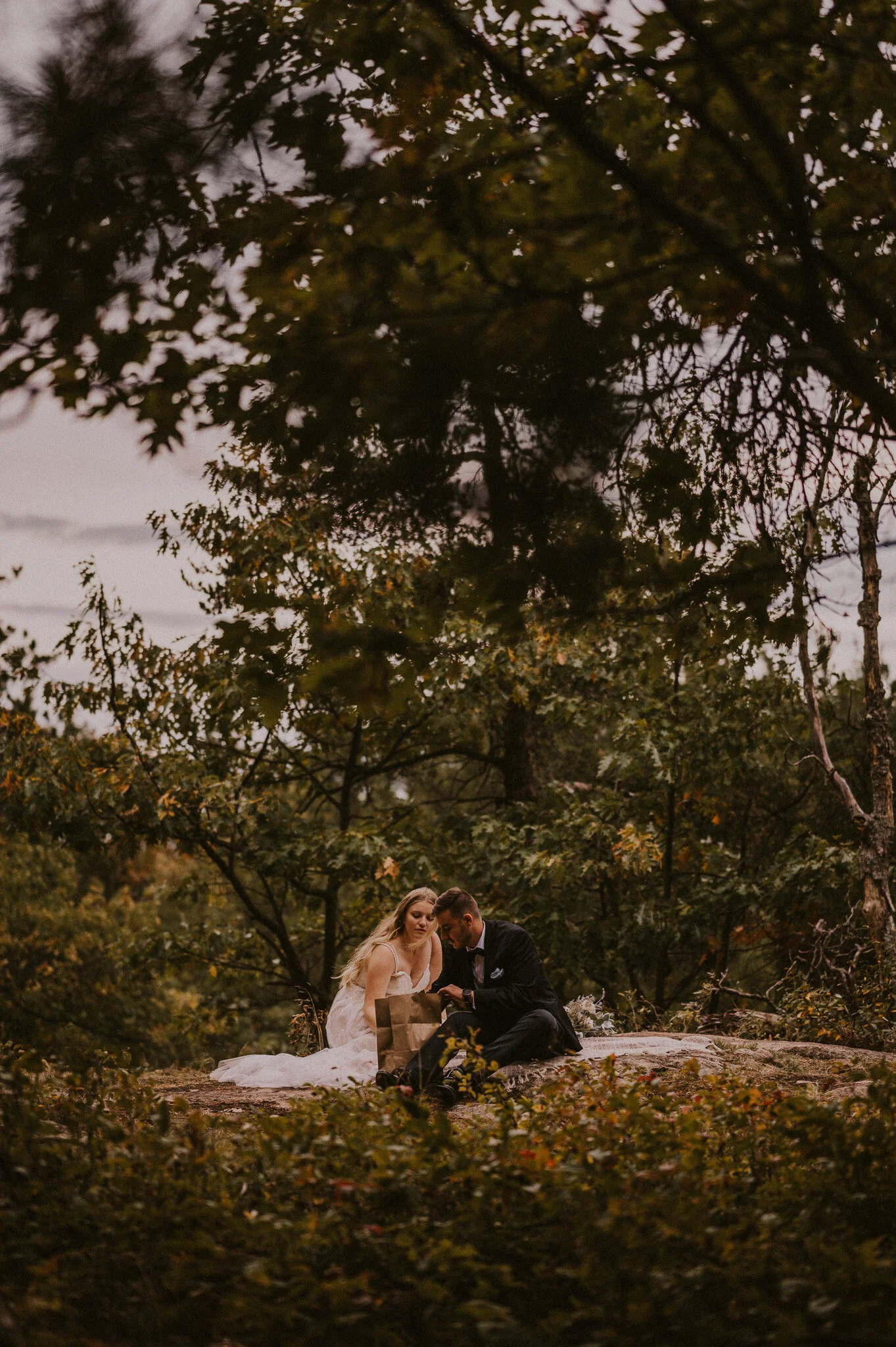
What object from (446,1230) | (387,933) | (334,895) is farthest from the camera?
(334,895)

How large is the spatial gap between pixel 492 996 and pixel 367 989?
3.56 ft

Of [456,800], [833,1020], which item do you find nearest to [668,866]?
[456,800]

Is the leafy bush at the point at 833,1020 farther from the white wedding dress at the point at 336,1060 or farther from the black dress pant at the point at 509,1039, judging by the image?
the white wedding dress at the point at 336,1060

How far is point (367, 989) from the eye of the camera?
22.6ft

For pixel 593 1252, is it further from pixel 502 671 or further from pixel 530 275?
pixel 502 671

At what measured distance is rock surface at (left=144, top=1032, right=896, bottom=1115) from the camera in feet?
17.8

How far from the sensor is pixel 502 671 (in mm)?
10922

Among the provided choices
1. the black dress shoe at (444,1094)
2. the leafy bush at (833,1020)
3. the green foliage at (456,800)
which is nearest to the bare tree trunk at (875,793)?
the leafy bush at (833,1020)

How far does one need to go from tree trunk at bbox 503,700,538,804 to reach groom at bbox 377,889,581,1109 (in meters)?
6.31

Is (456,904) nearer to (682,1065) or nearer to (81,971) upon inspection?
(682,1065)

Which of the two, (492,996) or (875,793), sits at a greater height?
(875,793)

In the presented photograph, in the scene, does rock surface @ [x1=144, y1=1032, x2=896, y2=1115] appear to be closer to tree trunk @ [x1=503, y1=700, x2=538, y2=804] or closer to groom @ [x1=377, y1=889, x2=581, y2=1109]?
groom @ [x1=377, y1=889, x2=581, y2=1109]

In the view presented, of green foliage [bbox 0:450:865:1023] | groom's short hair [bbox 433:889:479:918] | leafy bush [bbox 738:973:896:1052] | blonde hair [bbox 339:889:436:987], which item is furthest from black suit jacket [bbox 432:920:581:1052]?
green foliage [bbox 0:450:865:1023]

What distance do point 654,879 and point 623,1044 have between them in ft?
16.9
